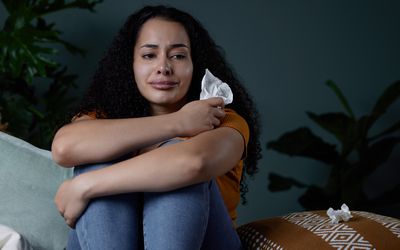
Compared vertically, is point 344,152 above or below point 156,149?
below

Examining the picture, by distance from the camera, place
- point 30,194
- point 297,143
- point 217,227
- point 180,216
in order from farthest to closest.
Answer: point 297,143
point 30,194
point 217,227
point 180,216

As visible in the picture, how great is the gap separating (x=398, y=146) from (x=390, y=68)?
1.35 feet

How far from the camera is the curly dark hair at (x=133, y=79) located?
1648 mm

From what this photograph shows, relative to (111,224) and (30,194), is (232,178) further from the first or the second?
(30,194)

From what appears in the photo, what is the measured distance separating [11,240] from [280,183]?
5.78 feet

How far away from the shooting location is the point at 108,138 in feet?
4.39

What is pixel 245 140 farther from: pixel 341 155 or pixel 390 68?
pixel 390 68

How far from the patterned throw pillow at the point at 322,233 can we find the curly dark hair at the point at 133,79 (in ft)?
0.92

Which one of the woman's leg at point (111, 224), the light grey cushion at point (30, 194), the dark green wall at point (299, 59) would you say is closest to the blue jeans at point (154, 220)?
the woman's leg at point (111, 224)

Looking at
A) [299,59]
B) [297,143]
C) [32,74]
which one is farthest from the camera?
[299,59]

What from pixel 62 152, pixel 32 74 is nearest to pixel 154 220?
pixel 62 152

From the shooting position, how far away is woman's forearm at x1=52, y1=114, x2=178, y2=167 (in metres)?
1.33

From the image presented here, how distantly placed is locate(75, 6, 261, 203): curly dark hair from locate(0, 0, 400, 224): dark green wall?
1.43 m

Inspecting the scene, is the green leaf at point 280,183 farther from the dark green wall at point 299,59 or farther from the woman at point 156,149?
the woman at point 156,149
